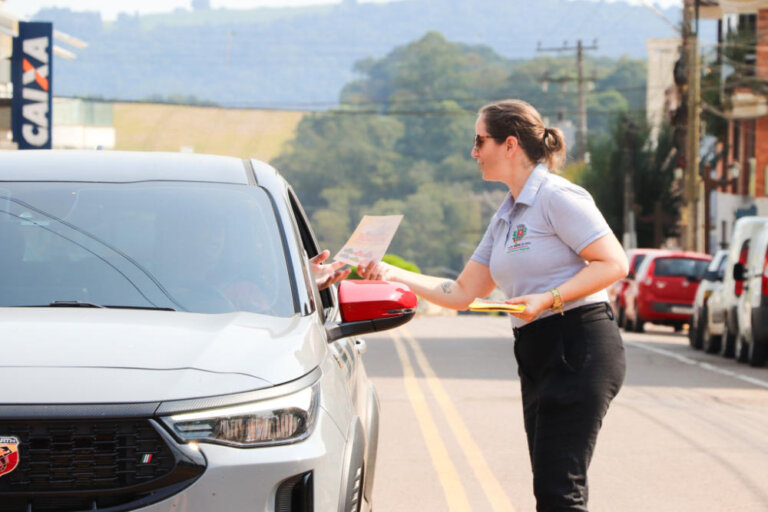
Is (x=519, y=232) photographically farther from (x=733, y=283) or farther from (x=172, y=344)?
(x=733, y=283)

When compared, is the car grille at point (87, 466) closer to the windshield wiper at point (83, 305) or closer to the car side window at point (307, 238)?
the windshield wiper at point (83, 305)

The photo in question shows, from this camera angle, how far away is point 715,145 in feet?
176

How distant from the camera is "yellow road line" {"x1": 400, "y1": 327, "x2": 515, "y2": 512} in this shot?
7.81 metres

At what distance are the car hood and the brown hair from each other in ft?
3.67

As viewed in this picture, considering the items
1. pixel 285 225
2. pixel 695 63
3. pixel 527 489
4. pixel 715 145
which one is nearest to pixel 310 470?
pixel 285 225

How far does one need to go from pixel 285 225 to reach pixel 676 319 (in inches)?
920

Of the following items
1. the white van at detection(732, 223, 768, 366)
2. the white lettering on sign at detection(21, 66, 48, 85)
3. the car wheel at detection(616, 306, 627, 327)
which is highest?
the white lettering on sign at detection(21, 66, 48, 85)

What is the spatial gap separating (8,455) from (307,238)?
2.52 m

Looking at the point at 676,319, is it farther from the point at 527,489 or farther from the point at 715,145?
the point at 715,145

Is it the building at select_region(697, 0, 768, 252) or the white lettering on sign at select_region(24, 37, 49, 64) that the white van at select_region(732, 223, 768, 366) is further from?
the building at select_region(697, 0, 768, 252)

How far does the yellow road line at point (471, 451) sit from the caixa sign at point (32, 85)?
17542 mm

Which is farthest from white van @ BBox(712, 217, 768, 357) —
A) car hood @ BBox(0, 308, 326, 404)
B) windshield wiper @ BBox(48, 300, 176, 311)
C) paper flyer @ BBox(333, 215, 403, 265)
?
car hood @ BBox(0, 308, 326, 404)

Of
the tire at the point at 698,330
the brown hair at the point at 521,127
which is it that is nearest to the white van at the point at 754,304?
the tire at the point at 698,330

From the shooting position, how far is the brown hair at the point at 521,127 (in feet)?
16.7
